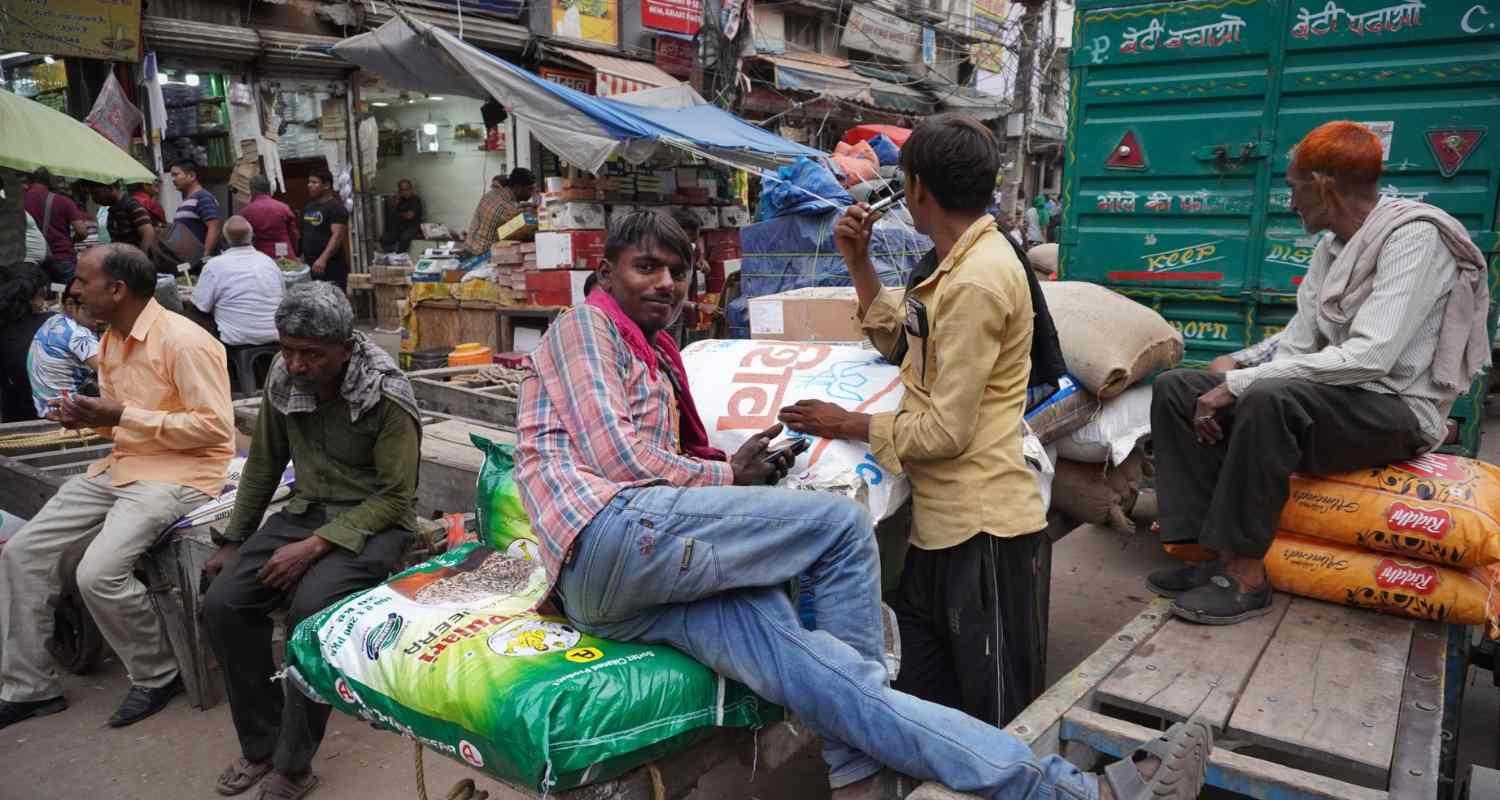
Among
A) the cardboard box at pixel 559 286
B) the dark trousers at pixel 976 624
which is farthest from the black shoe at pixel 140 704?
the cardboard box at pixel 559 286

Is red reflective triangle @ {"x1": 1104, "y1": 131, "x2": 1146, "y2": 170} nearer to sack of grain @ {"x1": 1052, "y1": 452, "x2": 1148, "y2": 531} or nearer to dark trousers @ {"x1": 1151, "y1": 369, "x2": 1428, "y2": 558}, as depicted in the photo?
sack of grain @ {"x1": 1052, "y1": 452, "x2": 1148, "y2": 531}

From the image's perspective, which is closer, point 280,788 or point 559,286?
point 280,788

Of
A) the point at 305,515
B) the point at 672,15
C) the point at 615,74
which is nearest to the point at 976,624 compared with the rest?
the point at 305,515

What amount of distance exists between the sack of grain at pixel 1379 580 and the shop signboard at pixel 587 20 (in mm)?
11661

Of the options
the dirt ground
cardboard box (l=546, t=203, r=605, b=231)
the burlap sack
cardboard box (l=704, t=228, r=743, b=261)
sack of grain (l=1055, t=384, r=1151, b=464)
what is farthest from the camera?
cardboard box (l=704, t=228, r=743, b=261)

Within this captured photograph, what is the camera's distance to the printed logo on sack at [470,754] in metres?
1.84

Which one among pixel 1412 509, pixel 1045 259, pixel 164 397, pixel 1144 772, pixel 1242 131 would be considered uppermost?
pixel 1242 131

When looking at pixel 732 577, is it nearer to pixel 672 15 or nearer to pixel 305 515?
pixel 305 515

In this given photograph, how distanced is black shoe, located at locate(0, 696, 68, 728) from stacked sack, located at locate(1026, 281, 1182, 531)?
3784 mm

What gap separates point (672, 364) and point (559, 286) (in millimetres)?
5854

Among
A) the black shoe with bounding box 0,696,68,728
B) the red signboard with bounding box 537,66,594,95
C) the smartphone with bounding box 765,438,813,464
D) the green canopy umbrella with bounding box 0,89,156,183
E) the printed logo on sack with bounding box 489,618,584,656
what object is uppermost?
the red signboard with bounding box 537,66,594,95

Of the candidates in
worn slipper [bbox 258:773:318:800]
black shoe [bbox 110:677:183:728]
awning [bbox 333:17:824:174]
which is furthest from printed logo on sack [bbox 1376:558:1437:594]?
awning [bbox 333:17:824:174]

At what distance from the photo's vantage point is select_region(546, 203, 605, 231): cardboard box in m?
8.05

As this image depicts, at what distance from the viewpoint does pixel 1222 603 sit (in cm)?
271
